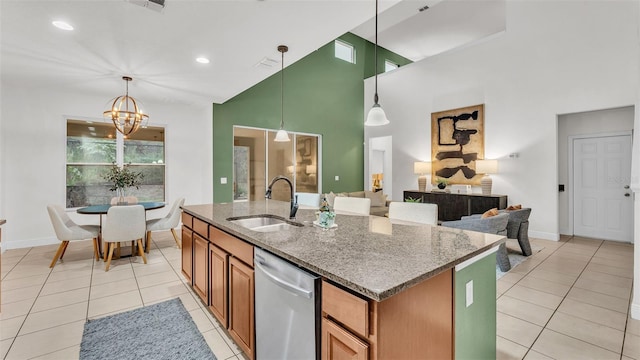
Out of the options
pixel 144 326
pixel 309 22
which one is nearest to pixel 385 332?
pixel 144 326

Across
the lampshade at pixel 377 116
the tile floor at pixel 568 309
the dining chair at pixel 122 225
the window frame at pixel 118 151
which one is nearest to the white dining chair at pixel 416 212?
the lampshade at pixel 377 116

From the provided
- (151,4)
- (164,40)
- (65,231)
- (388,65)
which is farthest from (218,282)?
(388,65)

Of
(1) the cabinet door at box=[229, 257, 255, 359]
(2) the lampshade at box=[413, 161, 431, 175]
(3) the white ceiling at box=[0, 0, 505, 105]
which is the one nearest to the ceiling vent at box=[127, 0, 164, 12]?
(3) the white ceiling at box=[0, 0, 505, 105]

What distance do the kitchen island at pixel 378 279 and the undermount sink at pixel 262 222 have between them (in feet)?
1.07

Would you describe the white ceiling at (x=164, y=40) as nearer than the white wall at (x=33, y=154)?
Yes

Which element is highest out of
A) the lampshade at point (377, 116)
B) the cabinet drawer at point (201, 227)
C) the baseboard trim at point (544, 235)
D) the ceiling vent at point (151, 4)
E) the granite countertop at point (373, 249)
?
the ceiling vent at point (151, 4)

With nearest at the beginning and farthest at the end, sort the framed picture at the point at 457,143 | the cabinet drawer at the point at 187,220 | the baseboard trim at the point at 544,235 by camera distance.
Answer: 1. the cabinet drawer at the point at 187,220
2. the baseboard trim at the point at 544,235
3. the framed picture at the point at 457,143

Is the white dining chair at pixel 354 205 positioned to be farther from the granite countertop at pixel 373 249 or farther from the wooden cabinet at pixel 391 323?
the wooden cabinet at pixel 391 323

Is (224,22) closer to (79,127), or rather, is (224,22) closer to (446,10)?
(79,127)

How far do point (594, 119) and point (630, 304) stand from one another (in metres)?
3.86

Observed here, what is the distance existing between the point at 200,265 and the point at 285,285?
1497 mm

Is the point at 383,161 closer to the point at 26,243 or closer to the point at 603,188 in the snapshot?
the point at 603,188

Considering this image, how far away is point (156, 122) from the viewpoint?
5.52 metres

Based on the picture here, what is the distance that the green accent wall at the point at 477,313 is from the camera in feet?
4.46
